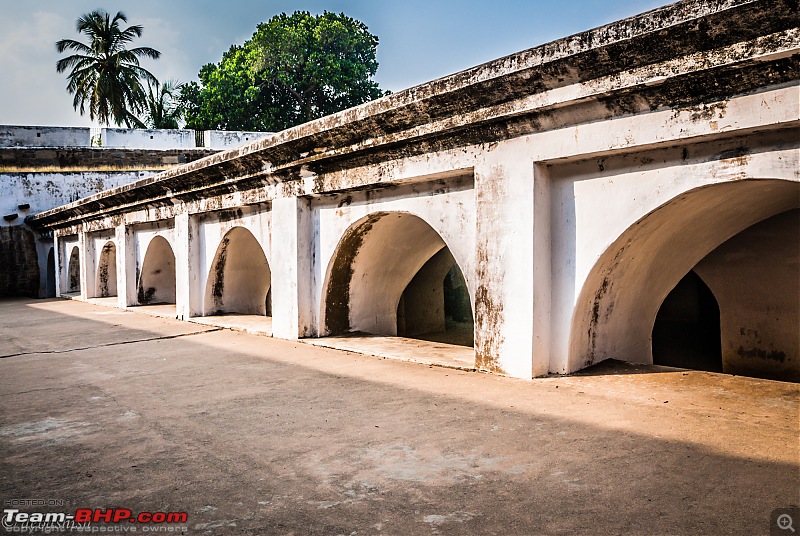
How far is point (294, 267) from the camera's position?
6.67 meters

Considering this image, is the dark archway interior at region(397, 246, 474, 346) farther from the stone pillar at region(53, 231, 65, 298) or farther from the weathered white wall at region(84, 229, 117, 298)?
the stone pillar at region(53, 231, 65, 298)

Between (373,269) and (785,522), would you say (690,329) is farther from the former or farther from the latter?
(785,522)

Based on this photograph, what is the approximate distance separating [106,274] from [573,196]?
496 inches

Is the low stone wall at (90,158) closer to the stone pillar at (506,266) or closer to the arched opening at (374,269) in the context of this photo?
the arched opening at (374,269)

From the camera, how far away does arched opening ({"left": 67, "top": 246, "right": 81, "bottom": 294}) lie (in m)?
15.5

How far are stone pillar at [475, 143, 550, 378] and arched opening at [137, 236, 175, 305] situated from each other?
829 cm

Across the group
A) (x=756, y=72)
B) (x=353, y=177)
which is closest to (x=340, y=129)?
(x=353, y=177)

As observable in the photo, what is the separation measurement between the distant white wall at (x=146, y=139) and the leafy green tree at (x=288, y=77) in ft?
18.2

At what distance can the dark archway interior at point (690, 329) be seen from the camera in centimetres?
784

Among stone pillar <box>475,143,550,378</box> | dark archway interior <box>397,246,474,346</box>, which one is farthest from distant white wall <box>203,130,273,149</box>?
stone pillar <box>475,143,550,378</box>

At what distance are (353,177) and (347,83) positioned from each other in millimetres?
22000

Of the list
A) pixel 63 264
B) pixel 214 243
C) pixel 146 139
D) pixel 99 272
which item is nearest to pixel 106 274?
pixel 99 272

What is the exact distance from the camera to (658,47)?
3.51 metres

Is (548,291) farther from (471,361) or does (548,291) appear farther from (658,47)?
(658,47)
